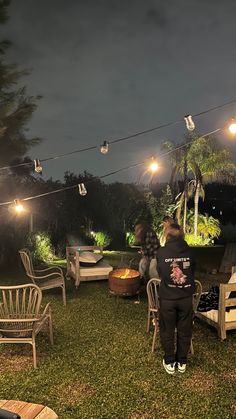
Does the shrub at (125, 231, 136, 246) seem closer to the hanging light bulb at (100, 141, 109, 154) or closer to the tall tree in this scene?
the tall tree

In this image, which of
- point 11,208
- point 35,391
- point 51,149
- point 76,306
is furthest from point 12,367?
point 51,149

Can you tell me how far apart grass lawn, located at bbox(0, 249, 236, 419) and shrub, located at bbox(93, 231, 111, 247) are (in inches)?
485

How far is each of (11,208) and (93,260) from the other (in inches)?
171

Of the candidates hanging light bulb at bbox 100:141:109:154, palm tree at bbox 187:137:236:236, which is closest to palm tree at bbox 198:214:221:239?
palm tree at bbox 187:137:236:236

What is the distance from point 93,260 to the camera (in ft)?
30.0

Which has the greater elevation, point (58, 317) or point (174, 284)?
point (174, 284)

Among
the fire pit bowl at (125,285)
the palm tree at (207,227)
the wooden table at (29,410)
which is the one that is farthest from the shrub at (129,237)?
the wooden table at (29,410)

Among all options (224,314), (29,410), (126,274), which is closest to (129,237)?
(126,274)

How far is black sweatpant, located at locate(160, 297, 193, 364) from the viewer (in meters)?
4.25

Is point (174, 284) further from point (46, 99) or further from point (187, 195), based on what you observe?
point (187, 195)

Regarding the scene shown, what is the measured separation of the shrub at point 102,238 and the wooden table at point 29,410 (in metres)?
15.9

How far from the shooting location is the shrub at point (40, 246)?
1339cm

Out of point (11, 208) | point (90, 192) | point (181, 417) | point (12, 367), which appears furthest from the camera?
point (90, 192)

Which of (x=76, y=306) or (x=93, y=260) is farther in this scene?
(x=93, y=260)
